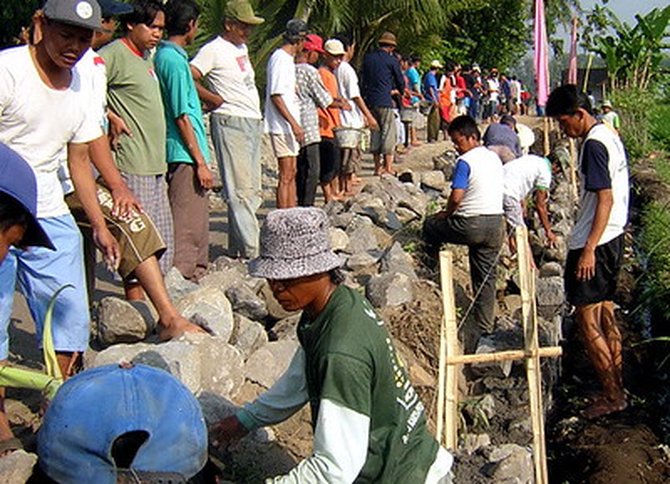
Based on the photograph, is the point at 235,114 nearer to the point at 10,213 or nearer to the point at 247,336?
the point at 247,336

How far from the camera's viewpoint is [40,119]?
356 cm

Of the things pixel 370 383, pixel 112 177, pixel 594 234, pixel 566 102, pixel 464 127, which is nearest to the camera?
pixel 370 383

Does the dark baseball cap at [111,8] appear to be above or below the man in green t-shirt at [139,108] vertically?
above

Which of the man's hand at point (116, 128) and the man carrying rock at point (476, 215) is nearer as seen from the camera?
the man's hand at point (116, 128)

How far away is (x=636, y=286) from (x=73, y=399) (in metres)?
7.78

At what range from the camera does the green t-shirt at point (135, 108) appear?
511 cm

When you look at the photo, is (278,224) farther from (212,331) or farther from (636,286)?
(636,286)

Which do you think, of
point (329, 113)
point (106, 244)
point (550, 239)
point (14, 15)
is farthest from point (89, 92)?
point (14, 15)

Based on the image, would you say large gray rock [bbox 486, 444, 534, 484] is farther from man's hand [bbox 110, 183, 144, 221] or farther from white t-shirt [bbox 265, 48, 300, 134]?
white t-shirt [bbox 265, 48, 300, 134]

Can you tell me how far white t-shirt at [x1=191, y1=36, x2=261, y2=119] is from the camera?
634cm

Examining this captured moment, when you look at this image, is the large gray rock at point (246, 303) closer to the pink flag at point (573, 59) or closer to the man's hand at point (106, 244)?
the man's hand at point (106, 244)

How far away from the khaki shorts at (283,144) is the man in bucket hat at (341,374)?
14.8 feet

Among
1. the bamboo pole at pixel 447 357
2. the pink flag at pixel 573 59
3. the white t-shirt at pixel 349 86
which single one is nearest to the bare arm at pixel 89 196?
the bamboo pole at pixel 447 357

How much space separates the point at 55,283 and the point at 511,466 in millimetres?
2286
